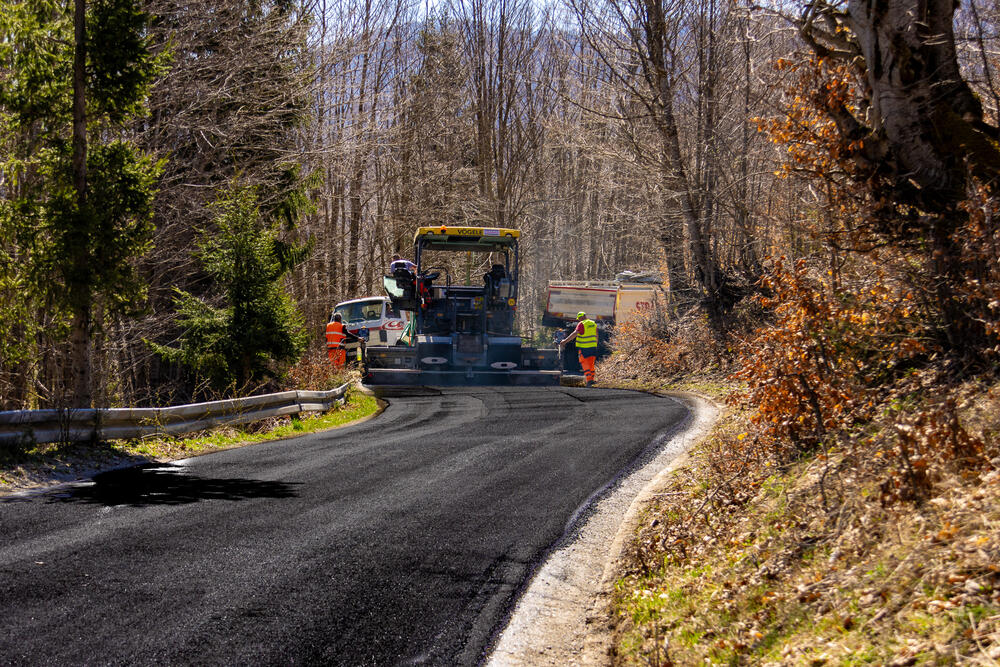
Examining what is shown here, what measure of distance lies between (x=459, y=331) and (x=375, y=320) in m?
6.38

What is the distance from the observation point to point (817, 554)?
484 centimetres

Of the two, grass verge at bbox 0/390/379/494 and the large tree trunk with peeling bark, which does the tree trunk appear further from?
the large tree trunk with peeling bark

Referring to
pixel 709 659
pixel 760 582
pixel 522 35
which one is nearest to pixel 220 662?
pixel 709 659

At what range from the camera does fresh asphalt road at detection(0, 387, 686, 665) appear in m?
4.39

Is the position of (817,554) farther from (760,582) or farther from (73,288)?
(73,288)

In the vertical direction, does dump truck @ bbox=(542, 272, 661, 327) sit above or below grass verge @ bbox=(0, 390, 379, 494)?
above

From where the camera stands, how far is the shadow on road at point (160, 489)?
7327 mm

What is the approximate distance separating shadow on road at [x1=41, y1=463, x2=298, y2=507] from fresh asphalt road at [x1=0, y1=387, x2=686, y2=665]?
0.03 metres

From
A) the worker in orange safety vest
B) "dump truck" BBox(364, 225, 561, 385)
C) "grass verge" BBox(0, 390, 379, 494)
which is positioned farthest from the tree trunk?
the worker in orange safety vest

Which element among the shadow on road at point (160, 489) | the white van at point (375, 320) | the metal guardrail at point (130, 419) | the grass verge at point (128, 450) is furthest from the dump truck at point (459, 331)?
the shadow on road at point (160, 489)

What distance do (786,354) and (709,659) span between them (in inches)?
163

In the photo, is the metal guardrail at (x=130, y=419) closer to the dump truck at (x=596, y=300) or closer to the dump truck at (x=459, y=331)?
the dump truck at (x=459, y=331)

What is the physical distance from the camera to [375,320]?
26.2 meters

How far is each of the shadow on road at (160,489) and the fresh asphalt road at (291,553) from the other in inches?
1.1
